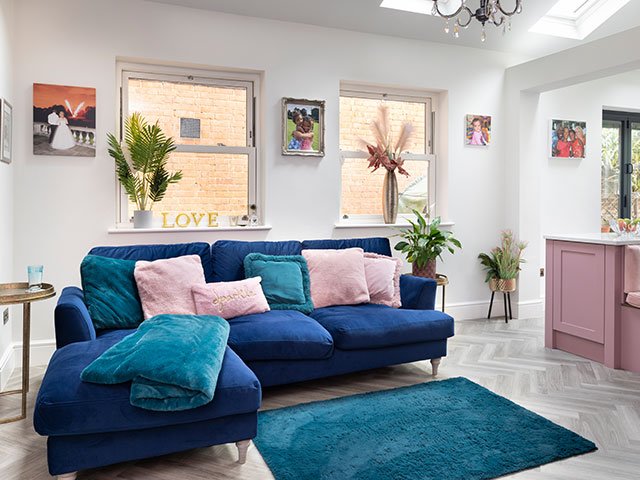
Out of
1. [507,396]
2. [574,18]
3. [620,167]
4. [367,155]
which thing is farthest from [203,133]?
[620,167]

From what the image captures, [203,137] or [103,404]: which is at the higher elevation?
[203,137]

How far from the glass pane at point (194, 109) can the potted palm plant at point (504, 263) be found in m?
2.61

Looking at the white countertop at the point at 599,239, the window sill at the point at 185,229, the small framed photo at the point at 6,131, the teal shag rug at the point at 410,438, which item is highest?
the small framed photo at the point at 6,131

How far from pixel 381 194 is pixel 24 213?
2.91 m

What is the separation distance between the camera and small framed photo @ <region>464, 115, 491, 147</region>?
4691 mm

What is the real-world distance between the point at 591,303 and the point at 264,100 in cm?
293

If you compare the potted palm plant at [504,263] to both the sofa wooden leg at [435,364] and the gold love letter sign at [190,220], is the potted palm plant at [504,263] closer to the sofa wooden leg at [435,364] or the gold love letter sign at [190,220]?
the sofa wooden leg at [435,364]

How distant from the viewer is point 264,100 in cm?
396

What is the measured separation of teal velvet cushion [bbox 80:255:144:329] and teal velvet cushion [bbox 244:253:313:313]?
29.5 inches

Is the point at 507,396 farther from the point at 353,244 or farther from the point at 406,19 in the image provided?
the point at 406,19

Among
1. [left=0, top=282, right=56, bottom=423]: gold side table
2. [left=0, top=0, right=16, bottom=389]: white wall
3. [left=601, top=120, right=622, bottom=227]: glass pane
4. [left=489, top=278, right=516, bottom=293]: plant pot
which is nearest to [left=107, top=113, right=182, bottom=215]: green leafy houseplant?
[left=0, top=0, right=16, bottom=389]: white wall

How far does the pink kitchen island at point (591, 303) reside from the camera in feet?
10.8

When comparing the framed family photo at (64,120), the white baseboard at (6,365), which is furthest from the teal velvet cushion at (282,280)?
the white baseboard at (6,365)

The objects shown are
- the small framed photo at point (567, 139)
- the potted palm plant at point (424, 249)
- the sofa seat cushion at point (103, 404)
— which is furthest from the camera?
the small framed photo at point (567, 139)
